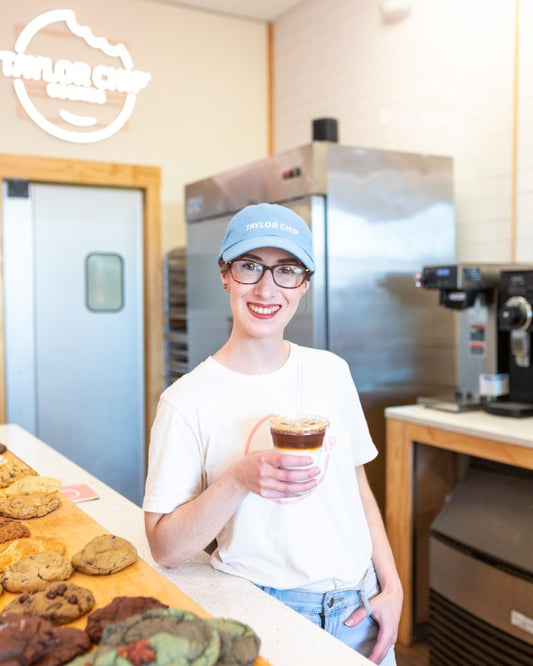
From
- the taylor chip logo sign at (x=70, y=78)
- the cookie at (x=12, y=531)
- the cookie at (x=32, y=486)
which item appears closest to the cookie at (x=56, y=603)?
the cookie at (x=12, y=531)

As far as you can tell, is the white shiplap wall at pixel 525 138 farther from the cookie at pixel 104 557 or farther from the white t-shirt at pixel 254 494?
the cookie at pixel 104 557

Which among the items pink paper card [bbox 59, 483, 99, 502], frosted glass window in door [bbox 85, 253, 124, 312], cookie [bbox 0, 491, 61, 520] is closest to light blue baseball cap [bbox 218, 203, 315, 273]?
cookie [bbox 0, 491, 61, 520]

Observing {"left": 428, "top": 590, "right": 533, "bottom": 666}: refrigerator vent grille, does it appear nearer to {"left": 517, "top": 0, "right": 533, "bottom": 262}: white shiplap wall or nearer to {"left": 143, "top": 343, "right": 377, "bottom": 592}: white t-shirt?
{"left": 143, "top": 343, "right": 377, "bottom": 592}: white t-shirt

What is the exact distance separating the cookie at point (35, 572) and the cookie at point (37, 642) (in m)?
0.15

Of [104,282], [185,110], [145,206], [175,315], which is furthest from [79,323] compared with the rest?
[185,110]

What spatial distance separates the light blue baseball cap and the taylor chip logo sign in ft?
1.81

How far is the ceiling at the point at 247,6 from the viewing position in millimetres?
3340

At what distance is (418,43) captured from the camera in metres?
3.39

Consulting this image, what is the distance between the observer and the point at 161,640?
0.80 m

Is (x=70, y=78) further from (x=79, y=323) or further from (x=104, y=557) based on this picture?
(x=79, y=323)

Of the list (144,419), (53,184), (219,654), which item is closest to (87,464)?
(144,419)

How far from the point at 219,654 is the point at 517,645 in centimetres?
165

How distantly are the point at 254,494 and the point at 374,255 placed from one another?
1928 mm

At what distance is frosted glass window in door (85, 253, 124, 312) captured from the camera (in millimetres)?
4145
